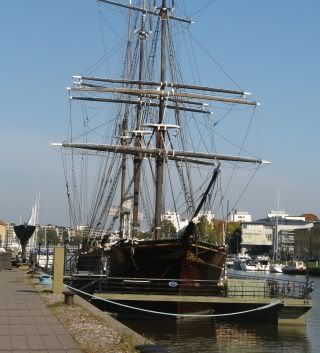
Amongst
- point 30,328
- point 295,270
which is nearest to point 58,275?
point 30,328

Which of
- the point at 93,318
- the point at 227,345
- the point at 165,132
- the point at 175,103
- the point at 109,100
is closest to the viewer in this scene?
the point at 93,318

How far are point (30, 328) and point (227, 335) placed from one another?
1429cm

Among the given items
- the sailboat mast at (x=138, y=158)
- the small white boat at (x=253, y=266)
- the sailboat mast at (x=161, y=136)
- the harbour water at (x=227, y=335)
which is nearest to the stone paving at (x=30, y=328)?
the harbour water at (x=227, y=335)

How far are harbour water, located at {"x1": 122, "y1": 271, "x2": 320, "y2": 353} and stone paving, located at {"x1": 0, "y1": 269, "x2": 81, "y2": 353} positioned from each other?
5.48 meters

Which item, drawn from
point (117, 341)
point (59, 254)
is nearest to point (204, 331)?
point (59, 254)

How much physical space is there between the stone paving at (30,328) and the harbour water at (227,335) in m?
5.48

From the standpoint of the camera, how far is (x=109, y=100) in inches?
1794

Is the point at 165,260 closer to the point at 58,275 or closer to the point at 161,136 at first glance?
the point at 161,136

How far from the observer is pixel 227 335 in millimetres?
27266

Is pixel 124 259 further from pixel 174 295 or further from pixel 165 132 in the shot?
pixel 165 132

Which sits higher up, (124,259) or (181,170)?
(181,170)

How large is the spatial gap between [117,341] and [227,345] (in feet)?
40.9

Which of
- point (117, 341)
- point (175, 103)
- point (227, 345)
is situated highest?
point (175, 103)

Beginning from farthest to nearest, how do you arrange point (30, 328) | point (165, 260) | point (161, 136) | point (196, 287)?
point (161, 136), point (165, 260), point (196, 287), point (30, 328)
